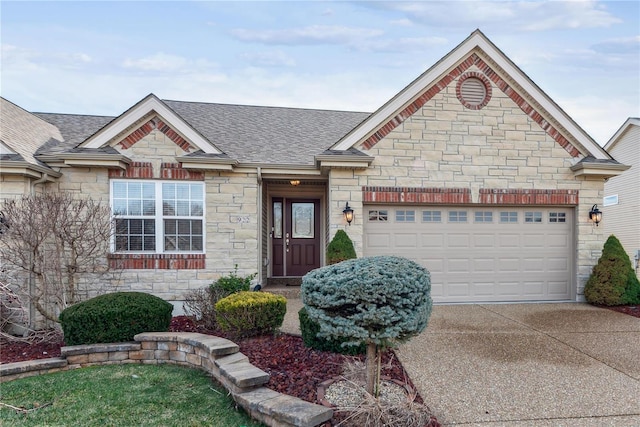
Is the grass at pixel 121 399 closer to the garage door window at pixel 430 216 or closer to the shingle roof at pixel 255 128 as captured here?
the shingle roof at pixel 255 128

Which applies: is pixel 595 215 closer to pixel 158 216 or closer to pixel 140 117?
pixel 158 216

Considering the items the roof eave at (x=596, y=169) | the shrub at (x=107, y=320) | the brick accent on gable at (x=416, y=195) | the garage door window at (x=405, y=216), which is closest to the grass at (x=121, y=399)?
the shrub at (x=107, y=320)

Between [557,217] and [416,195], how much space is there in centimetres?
366

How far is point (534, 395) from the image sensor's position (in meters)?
3.65

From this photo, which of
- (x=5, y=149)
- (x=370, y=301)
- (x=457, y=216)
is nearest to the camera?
(x=370, y=301)

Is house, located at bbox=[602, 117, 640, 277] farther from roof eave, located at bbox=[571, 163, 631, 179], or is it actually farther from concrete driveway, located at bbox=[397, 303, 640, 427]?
concrete driveway, located at bbox=[397, 303, 640, 427]

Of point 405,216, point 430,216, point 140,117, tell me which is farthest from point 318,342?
point 140,117

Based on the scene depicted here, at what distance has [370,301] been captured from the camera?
117 inches

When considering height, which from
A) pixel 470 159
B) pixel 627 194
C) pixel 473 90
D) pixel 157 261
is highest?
pixel 473 90

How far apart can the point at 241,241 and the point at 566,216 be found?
7877 millimetres

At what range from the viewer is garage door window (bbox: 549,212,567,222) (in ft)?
28.1

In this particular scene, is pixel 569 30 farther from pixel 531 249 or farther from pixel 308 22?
pixel 308 22

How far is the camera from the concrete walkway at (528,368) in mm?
3311

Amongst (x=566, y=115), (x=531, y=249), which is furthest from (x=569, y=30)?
(x=531, y=249)
